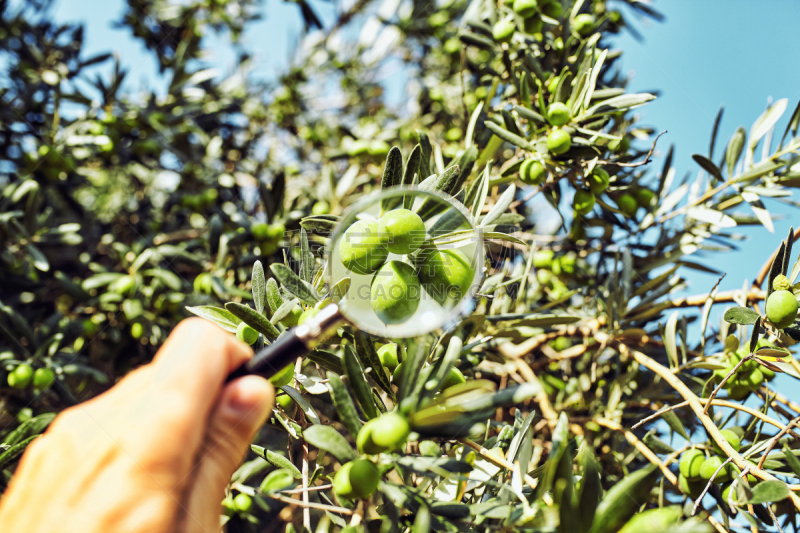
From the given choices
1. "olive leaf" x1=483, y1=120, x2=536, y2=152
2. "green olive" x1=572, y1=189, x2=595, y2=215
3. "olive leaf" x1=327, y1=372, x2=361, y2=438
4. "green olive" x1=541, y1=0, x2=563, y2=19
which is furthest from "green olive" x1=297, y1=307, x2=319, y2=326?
"green olive" x1=541, y1=0, x2=563, y2=19

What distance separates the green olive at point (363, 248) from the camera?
35.3 inches

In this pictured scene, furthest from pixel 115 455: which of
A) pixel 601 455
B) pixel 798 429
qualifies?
pixel 601 455

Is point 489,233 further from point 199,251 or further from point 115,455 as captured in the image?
point 199,251

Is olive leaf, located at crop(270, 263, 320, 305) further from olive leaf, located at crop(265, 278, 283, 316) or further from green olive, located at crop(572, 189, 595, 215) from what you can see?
green olive, located at crop(572, 189, 595, 215)

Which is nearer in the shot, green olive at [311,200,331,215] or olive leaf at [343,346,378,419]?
olive leaf at [343,346,378,419]

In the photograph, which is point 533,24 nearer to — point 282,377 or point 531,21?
point 531,21

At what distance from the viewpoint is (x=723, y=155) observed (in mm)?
1629

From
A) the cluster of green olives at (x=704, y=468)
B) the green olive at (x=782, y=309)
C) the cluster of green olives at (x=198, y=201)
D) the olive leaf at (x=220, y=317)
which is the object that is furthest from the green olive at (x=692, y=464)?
the cluster of green olives at (x=198, y=201)

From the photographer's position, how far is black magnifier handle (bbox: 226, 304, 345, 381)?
69 centimetres

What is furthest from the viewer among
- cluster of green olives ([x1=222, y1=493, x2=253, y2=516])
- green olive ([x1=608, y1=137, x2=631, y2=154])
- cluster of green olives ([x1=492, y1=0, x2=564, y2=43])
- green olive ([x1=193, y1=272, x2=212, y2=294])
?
green olive ([x1=193, y1=272, x2=212, y2=294])

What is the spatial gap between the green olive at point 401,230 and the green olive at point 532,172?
711mm

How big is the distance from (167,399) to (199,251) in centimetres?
184

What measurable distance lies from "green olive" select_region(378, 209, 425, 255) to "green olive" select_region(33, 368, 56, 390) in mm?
1744

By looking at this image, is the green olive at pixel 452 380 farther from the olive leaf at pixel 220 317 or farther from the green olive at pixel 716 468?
the green olive at pixel 716 468
